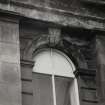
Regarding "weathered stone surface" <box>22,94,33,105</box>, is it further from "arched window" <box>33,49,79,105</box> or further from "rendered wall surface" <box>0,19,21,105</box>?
"rendered wall surface" <box>0,19,21,105</box>

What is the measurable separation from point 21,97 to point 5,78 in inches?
29.9

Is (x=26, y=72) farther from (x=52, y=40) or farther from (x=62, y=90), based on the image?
(x=52, y=40)

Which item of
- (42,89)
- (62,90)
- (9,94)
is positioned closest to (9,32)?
(42,89)

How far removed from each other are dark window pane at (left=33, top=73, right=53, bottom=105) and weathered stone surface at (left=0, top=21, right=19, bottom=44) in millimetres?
1364

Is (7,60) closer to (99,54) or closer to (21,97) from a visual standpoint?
(21,97)

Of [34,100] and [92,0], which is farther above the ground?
[92,0]

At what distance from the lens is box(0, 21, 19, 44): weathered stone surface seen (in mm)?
18766

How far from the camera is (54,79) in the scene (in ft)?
63.5

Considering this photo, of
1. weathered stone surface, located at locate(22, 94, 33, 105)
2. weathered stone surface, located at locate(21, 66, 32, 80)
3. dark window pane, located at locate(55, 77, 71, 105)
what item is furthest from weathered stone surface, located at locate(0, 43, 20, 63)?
dark window pane, located at locate(55, 77, 71, 105)

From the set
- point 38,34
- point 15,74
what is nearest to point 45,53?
point 38,34

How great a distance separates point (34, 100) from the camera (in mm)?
18531

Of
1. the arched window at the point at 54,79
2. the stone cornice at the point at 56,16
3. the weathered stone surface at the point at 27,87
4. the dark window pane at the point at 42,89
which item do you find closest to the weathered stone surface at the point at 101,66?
the stone cornice at the point at 56,16

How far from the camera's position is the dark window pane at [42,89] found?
18750 millimetres

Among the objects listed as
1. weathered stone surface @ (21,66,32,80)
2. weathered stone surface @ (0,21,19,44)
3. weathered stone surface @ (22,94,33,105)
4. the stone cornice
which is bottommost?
weathered stone surface @ (22,94,33,105)
